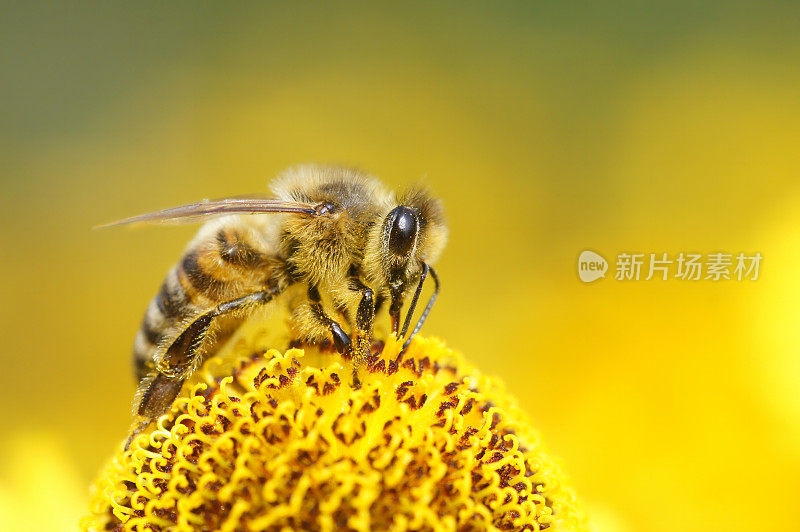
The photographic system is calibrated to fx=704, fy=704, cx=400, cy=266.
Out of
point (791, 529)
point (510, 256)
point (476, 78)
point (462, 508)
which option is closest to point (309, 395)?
point (462, 508)

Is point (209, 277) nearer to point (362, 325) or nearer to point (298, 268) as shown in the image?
point (298, 268)

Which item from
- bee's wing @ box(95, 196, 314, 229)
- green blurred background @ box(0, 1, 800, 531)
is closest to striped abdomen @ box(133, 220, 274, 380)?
bee's wing @ box(95, 196, 314, 229)

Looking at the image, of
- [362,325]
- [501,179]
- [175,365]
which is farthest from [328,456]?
[501,179]

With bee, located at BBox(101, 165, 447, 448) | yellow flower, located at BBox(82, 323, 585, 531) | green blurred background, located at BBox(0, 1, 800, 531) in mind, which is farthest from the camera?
green blurred background, located at BBox(0, 1, 800, 531)

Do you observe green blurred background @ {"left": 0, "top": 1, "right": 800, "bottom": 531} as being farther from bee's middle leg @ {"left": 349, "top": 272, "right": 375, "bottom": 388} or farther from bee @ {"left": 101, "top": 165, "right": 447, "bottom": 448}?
bee's middle leg @ {"left": 349, "top": 272, "right": 375, "bottom": 388}

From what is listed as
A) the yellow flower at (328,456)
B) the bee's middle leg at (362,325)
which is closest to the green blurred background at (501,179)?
the yellow flower at (328,456)

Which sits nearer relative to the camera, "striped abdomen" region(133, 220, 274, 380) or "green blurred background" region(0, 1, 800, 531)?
"striped abdomen" region(133, 220, 274, 380)

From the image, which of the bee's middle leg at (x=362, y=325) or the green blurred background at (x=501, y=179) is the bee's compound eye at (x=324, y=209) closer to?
the bee's middle leg at (x=362, y=325)
